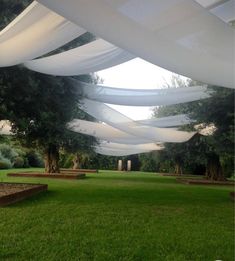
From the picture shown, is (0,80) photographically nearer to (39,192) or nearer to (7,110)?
(7,110)

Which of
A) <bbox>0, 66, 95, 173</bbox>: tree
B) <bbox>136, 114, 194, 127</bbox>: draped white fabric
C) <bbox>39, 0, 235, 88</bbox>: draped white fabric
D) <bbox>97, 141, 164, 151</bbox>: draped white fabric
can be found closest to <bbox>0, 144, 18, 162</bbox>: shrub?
<bbox>97, 141, 164, 151</bbox>: draped white fabric

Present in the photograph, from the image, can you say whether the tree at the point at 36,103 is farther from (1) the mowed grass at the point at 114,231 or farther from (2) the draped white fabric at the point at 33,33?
(1) the mowed grass at the point at 114,231

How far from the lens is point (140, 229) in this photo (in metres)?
4.21

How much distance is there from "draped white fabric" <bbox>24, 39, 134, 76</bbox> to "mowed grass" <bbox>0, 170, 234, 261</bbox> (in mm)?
2175

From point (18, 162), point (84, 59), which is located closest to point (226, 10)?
point (84, 59)

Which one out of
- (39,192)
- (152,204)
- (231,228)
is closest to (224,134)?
(152,204)

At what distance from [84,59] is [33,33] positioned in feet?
4.15

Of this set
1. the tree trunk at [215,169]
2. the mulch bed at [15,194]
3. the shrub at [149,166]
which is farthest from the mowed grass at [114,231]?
the shrub at [149,166]

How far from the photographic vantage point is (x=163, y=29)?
3.07 m

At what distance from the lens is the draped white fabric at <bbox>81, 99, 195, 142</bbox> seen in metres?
8.60

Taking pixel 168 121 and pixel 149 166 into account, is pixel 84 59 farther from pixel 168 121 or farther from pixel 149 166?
pixel 149 166

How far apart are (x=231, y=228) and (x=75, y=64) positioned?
3247 millimetres

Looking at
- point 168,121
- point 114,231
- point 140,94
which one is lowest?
point 114,231

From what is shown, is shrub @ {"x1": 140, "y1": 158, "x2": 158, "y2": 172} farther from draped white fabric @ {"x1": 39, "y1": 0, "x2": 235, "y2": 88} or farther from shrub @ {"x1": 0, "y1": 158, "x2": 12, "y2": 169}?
draped white fabric @ {"x1": 39, "y1": 0, "x2": 235, "y2": 88}
